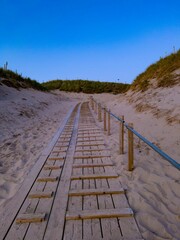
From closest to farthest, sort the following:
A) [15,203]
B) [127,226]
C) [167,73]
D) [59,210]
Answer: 1. [127,226]
2. [59,210]
3. [15,203]
4. [167,73]

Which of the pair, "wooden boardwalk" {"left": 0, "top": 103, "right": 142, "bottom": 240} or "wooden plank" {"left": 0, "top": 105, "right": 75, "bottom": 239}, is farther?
"wooden plank" {"left": 0, "top": 105, "right": 75, "bottom": 239}

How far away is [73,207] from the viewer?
8.41 feet

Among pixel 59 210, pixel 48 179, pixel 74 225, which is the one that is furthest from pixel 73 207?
pixel 48 179

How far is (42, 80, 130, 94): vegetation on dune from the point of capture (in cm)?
4322

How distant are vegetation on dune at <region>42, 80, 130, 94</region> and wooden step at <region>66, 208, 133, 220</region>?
40693 mm

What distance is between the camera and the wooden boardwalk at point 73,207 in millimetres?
2113

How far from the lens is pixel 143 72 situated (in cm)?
1831

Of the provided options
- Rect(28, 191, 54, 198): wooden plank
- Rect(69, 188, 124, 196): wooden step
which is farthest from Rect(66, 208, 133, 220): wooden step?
Rect(28, 191, 54, 198): wooden plank

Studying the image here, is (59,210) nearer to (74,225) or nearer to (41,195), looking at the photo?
(74,225)

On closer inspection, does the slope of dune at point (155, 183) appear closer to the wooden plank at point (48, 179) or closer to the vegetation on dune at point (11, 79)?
the wooden plank at point (48, 179)

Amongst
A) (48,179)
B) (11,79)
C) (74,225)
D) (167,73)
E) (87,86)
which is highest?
(87,86)

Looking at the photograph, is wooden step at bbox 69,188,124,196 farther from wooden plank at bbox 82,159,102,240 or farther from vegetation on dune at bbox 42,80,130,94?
vegetation on dune at bbox 42,80,130,94

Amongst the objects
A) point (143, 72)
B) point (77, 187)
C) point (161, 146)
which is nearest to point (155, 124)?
point (161, 146)

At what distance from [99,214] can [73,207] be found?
407mm
